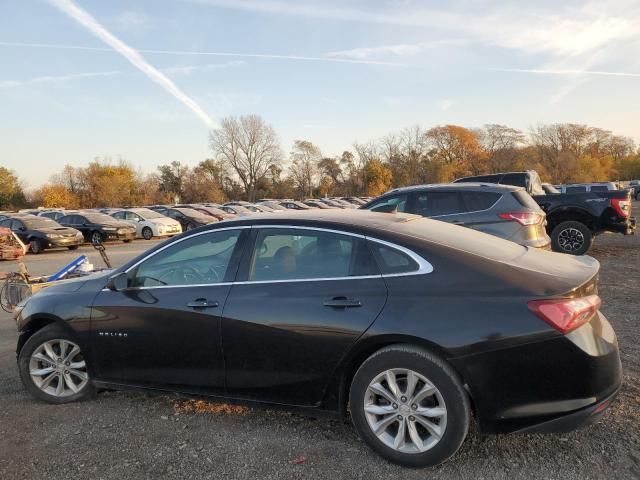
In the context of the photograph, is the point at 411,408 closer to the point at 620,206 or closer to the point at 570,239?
the point at 570,239

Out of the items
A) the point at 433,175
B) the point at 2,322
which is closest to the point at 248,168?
the point at 433,175

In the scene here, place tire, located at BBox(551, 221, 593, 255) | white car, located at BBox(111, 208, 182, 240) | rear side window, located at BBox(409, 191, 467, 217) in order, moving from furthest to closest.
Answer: white car, located at BBox(111, 208, 182, 240) < tire, located at BBox(551, 221, 593, 255) < rear side window, located at BBox(409, 191, 467, 217)

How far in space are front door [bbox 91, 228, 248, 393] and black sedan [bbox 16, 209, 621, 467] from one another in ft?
0.03

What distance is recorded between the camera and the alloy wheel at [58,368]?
3.84 metres

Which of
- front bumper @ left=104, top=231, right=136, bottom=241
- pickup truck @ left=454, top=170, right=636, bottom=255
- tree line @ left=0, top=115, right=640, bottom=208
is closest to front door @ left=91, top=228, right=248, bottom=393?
pickup truck @ left=454, top=170, right=636, bottom=255

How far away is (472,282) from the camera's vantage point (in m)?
2.71

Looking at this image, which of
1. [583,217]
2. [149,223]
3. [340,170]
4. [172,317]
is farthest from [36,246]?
[340,170]

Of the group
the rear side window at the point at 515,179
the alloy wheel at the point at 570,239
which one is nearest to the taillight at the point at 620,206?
the alloy wheel at the point at 570,239

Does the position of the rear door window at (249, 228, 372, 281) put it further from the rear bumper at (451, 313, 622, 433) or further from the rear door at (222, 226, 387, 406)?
the rear bumper at (451, 313, 622, 433)

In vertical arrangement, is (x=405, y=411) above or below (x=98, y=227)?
above

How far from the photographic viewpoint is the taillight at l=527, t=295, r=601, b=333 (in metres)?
2.52

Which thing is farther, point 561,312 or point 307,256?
point 307,256

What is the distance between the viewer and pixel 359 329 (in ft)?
9.17

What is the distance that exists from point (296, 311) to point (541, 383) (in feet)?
4.73
